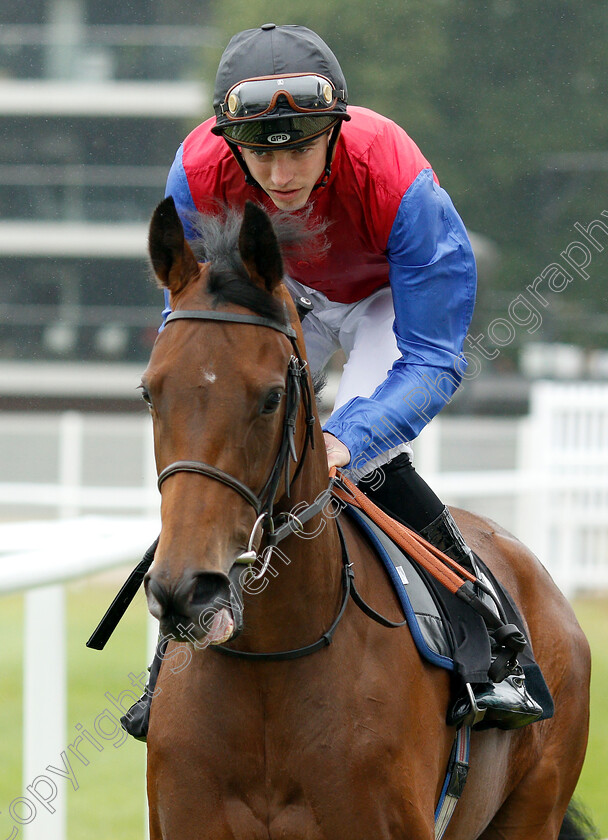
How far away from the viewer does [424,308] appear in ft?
9.59

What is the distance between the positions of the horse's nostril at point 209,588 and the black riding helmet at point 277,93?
1.25 m

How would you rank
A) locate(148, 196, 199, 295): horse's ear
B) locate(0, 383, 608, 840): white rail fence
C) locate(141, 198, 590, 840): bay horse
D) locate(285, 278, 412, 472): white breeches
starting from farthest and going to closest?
locate(0, 383, 608, 840): white rail fence → locate(285, 278, 412, 472): white breeches → locate(148, 196, 199, 295): horse's ear → locate(141, 198, 590, 840): bay horse

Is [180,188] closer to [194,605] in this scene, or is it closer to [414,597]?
[414,597]

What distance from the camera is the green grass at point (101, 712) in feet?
17.3

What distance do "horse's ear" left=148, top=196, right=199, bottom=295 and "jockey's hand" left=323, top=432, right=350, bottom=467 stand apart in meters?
0.56

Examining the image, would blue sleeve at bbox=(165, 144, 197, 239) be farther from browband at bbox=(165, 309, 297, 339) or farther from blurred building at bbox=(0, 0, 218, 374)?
blurred building at bbox=(0, 0, 218, 374)

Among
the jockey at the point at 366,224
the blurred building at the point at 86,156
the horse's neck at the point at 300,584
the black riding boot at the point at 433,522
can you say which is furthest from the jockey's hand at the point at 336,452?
the blurred building at the point at 86,156

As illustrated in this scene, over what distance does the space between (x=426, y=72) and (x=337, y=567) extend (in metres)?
16.5

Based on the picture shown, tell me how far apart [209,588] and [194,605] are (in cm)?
4

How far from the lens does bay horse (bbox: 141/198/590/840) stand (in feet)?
6.50

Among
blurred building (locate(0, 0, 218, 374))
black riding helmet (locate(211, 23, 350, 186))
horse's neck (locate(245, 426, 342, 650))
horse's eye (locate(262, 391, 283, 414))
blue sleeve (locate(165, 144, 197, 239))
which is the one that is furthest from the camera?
blurred building (locate(0, 0, 218, 374))

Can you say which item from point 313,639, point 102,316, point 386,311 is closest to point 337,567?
point 313,639

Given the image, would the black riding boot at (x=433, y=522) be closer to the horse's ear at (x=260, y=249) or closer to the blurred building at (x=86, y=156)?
the horse's ear at (x=260, y=249)

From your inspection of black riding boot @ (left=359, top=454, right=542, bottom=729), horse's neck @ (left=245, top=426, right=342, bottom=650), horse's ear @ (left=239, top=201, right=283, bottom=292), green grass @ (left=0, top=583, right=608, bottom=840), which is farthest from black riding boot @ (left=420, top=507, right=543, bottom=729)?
green grass @ (left=0, top=583, right=608, bottom=840)
